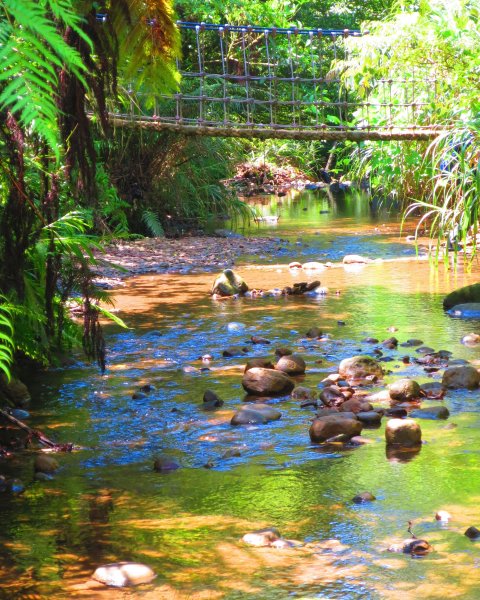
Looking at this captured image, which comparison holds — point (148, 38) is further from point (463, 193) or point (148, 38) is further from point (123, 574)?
point (463, 193)

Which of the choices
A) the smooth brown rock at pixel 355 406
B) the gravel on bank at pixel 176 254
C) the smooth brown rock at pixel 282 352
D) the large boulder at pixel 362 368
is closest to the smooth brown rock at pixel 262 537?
the smooth brown rock at pixel 355 406

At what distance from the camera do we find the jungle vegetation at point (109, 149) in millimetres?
1668

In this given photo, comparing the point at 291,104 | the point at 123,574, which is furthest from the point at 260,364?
the point at 291,104

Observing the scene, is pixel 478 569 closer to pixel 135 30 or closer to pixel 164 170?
pixel 135 30

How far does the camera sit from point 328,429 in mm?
3973

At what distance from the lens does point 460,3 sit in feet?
29.0

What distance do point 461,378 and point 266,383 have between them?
3.09 feet

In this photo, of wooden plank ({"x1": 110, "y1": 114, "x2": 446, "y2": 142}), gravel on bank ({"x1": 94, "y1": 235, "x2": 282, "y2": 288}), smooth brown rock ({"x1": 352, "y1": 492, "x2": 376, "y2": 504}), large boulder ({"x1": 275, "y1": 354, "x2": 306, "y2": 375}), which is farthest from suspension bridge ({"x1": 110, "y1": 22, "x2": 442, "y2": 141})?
smooth brown rock ({"x1": 352, "y1": 492, "x2": 376, "y2": 504})

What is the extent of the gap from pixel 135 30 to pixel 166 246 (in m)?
7.43

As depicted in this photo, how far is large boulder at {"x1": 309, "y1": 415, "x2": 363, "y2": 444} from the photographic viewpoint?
3975mm

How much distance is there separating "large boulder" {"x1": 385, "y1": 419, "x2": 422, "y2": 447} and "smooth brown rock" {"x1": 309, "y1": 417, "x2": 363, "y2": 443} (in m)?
0.19

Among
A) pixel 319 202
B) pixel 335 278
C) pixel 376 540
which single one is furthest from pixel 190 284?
pixel 319 202

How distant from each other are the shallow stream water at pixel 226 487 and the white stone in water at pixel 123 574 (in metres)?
0.04

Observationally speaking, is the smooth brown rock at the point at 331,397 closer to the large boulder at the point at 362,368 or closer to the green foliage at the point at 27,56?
the large boulder at the point at 362,368
